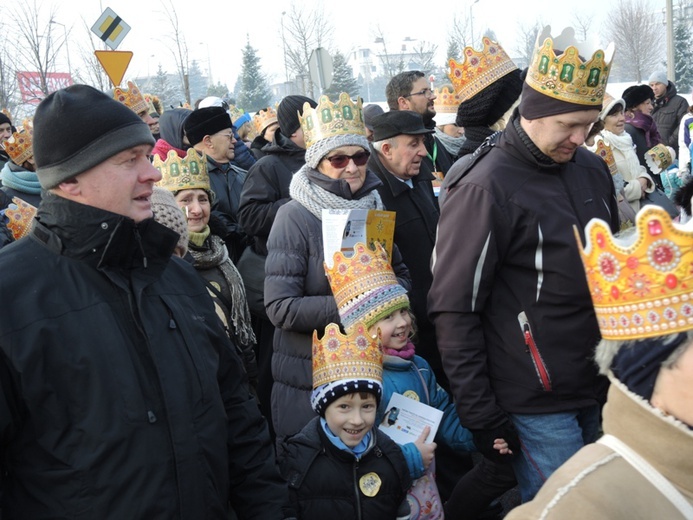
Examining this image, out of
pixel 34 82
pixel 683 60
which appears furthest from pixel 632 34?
pixel 34 82

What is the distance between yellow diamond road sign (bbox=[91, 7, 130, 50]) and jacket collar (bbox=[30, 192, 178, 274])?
346 inches

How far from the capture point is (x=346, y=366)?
4105 millimetres

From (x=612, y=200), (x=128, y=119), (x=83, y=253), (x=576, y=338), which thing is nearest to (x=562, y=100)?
(x=612, y=200)

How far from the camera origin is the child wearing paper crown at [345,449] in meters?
3.86

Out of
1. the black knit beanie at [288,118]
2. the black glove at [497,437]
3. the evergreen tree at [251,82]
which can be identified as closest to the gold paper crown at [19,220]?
the black knit beanie at [288,118]

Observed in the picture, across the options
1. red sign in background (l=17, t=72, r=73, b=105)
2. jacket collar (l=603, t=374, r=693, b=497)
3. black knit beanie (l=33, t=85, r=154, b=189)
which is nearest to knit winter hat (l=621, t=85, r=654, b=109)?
black knit beanie (l=33, t=85, r=154, b=189)

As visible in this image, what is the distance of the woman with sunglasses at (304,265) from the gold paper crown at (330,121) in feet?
0.06

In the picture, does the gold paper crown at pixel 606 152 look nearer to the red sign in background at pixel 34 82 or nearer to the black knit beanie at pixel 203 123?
the black knit beanie at pixel 203 123

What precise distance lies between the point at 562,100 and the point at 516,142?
0.87ft

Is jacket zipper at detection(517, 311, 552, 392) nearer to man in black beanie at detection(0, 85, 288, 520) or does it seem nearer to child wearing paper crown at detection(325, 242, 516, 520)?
child wearing paper crown at detection(325, 242, 516, 520)

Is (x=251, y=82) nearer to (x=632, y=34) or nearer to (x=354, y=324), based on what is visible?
(x=632, y=34)

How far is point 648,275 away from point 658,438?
0.38m

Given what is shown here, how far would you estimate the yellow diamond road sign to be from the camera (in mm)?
10711

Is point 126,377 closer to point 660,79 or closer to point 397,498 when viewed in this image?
point 397,498
